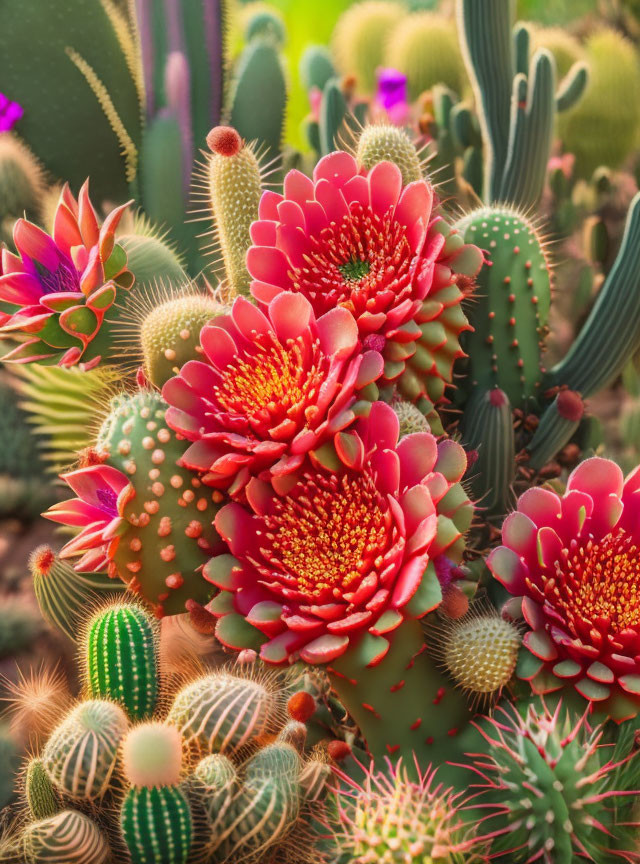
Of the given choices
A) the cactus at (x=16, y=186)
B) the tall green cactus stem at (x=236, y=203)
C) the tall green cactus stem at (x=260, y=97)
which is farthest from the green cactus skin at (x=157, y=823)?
the tall green cactus stem at (x=260, y=97)

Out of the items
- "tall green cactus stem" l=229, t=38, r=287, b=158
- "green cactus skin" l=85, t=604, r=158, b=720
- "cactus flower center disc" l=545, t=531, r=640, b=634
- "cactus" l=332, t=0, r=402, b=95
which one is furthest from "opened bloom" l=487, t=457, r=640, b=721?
"cactus" l=332, t=0, r=402, b=95

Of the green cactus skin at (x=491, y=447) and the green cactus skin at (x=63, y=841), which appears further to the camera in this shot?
the green cactus skin at (x=491, y=447)

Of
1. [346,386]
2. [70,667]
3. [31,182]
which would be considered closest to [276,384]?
[346,386]

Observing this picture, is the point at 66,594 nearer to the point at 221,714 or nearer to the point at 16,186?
the point at 221,714

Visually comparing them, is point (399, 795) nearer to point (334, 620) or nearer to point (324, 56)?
point (334, 620)

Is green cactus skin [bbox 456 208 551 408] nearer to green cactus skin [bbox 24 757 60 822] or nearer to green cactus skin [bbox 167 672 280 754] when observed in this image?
green cactus skin [bbox 167 672 280 754]

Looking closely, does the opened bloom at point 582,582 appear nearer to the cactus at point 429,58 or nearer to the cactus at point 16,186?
the cactus at point 16,186

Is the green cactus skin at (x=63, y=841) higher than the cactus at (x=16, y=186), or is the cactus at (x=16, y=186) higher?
the cactus at (x=16, y=186)
